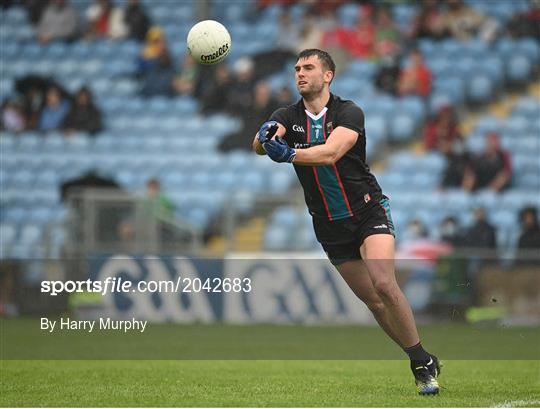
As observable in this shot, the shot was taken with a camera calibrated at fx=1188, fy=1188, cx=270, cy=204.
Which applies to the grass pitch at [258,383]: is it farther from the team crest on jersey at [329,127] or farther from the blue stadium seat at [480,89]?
the blue stadium seat at [480,89]

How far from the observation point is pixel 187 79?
73.9ft

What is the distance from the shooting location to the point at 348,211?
8445 mm

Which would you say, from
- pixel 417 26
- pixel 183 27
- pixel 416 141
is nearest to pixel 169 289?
pixel 416 141

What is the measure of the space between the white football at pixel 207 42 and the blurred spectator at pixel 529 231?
871cm

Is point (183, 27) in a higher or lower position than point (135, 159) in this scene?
higher

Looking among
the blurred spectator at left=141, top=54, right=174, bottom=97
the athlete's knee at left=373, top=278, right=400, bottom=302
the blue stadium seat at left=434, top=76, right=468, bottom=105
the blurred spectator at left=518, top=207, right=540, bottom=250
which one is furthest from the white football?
the blurred spectator at left=141, top=54, right=174, bottom=97

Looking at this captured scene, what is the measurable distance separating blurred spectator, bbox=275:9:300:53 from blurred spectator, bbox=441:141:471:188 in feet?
14.7

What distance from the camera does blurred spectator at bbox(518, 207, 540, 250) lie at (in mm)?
16547

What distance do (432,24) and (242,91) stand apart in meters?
3.60

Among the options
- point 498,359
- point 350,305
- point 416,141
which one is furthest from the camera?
point 416,141

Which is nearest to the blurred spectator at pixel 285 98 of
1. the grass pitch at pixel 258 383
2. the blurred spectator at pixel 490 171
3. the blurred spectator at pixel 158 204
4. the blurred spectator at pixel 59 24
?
the blurred spectator at pixel 158 204

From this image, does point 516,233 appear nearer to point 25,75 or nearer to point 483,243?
point 483,243

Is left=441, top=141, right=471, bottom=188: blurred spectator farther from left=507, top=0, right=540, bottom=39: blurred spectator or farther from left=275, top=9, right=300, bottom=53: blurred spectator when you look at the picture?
left=275, top=9, right=300, bottom=53: blurred spectator

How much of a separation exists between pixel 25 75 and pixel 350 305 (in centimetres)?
1050
